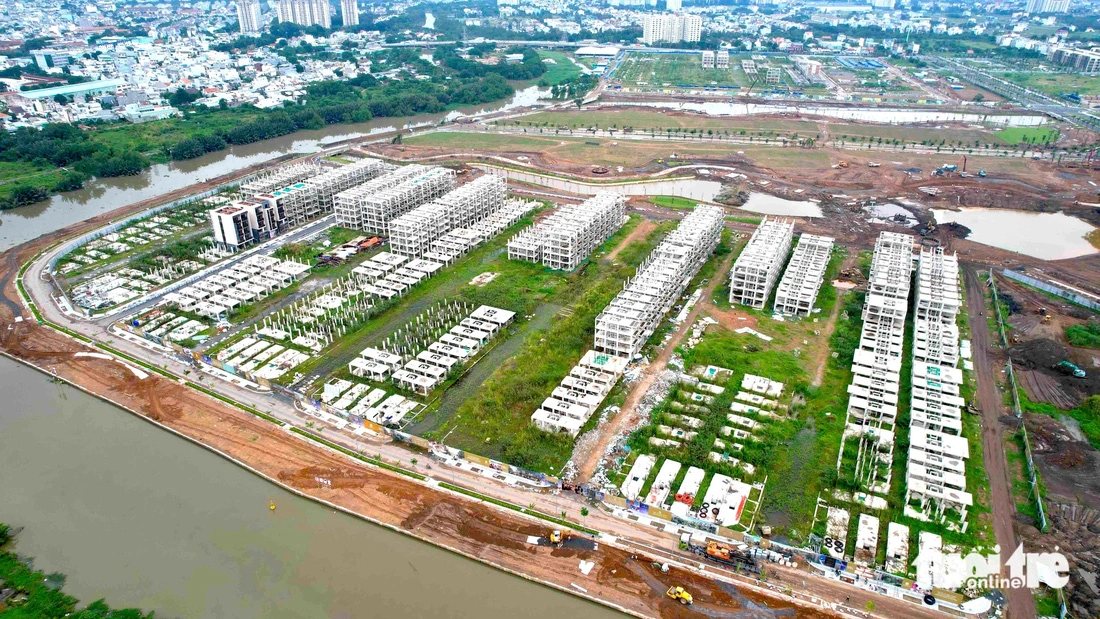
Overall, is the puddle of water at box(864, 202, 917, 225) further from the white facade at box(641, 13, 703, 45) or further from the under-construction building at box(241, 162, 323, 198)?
the white facade at box(641, 13, 703, 45)

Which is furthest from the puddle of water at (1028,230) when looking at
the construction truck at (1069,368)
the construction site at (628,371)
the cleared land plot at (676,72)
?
the cleared land plot at (676,72)

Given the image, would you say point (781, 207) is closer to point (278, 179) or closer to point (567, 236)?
point (567, 236)

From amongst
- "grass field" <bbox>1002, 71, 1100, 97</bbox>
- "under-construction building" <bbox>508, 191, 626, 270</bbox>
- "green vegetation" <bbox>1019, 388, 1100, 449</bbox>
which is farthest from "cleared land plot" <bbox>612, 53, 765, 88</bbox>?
"green vegetation" <bbox>1019, 388, 1100, 449</bbox>

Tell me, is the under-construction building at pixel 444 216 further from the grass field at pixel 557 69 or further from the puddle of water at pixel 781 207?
the grass field at pixel 557 69

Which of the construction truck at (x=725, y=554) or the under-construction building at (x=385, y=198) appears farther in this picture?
the under-construction building at (x=385, y=198)

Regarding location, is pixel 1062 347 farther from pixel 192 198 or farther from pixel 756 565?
pixel 192 198

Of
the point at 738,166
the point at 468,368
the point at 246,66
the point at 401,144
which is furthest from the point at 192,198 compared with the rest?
the point at 246,66
